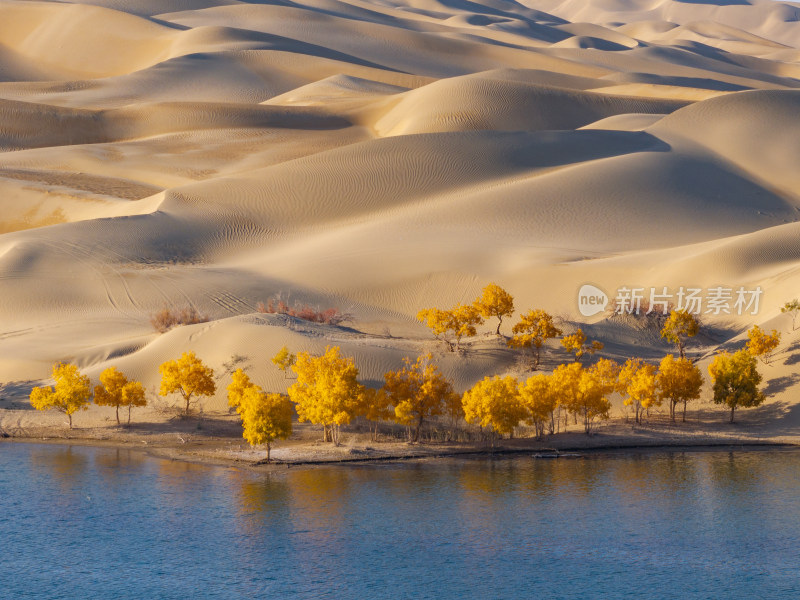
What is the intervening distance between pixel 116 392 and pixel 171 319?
8566mm

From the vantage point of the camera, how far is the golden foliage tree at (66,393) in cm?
4466

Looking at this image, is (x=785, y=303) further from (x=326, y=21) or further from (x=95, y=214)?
(x=326, y=21)

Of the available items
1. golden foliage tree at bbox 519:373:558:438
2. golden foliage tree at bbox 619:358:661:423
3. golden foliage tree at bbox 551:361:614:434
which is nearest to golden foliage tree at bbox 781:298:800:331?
golden foliage tree at bbox 619:358:661:423

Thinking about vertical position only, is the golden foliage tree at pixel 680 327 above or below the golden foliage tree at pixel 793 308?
below

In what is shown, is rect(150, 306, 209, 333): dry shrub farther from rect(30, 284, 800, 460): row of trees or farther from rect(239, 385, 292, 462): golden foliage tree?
rect(239, 385, 292, 462): golden foliage tree

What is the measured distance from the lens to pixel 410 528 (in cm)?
3328

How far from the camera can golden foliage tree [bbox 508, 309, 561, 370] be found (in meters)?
47.4

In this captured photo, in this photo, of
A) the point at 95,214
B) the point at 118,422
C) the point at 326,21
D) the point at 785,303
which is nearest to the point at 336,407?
the point at 118,422

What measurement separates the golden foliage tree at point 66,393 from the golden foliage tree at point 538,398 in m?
17.6

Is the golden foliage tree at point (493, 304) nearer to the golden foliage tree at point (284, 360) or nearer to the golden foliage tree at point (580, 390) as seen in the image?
the golden foliage tree at point (580, 390)

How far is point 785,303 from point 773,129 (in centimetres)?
4199

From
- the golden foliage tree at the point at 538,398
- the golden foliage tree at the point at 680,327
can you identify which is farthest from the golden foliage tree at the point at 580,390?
the golden foliage tree at the point at 680,327

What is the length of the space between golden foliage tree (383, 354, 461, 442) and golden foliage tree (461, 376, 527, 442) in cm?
105

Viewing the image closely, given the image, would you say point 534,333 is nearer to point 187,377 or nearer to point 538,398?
point 538,398
